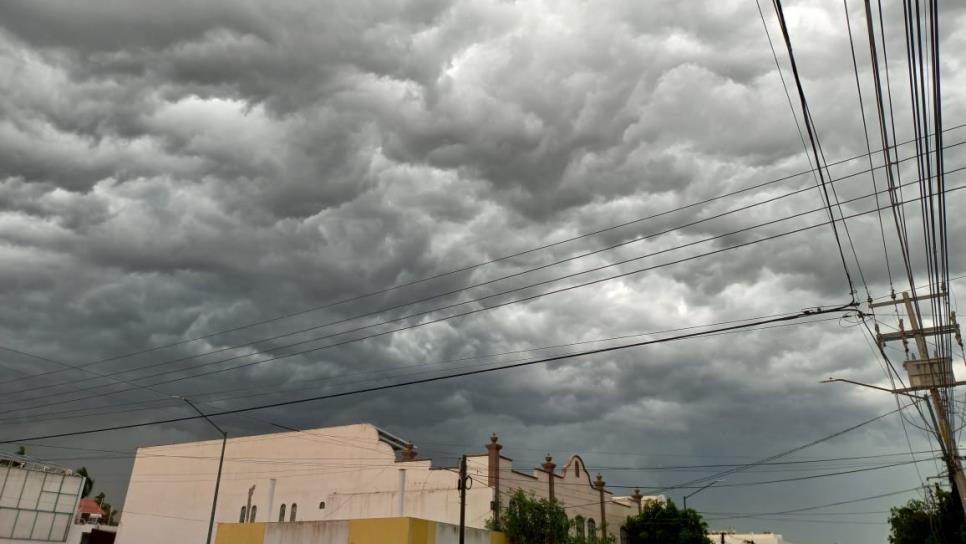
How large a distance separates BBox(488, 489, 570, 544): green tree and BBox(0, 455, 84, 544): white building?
4243 centimetres

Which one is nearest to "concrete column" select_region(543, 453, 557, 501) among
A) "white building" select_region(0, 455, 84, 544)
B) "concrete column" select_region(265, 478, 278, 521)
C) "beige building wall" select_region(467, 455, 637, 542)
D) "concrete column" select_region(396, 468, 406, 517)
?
"beige building wall" select_region(467, 455, 637, 542)

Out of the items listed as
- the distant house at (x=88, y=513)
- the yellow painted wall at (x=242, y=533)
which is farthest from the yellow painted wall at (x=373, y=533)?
the distant house at (x=88, y=513)

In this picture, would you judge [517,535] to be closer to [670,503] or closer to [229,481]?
[670,503]

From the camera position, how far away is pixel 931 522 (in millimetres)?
38656

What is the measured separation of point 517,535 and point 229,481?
30.3 m

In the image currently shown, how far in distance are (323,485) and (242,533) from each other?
11.1 metres

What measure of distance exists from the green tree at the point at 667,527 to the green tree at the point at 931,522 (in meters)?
12.9

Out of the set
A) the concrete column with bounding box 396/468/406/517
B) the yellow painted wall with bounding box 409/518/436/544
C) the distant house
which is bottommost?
the yellow painted wall with bounding box 409/518/436/544

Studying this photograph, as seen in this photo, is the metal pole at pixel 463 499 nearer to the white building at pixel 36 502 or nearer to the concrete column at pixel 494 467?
the concrete column at pixel 494 467

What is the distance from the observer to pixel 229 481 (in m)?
59.6

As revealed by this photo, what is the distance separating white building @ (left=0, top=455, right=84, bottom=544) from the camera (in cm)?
5734

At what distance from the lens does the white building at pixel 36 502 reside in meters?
57.3

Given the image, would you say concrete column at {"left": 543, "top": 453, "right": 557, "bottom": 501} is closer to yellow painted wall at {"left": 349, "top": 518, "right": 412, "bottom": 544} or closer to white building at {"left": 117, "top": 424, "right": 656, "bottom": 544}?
white building at {"left": 117, "top": 424, "right": 656, "bottom": 544}

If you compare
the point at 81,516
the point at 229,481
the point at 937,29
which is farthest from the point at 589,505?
the point at 81,516
